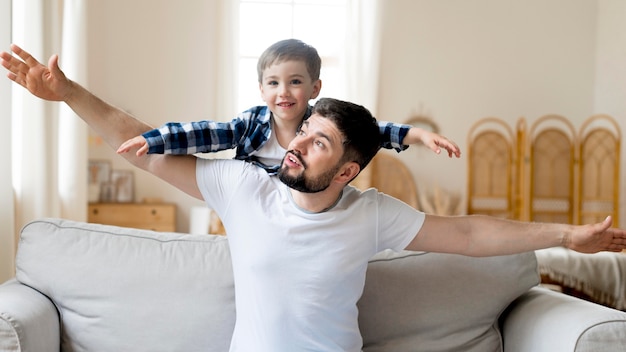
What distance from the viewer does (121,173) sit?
5988mm

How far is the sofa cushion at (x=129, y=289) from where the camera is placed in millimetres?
2168

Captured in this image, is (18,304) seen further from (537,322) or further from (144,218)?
(144,218)

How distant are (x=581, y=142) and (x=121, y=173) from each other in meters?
3.82

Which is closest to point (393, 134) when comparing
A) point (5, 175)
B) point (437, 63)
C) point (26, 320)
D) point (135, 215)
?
point (26, 320)

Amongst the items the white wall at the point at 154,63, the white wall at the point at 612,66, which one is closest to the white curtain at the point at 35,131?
the white wall at the point at 154,63

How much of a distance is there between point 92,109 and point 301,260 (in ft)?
2.20

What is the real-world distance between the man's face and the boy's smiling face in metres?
0.28

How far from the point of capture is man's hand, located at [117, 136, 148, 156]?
1.86m

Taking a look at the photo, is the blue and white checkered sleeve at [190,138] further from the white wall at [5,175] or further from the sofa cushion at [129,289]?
the white wall at [5,175]

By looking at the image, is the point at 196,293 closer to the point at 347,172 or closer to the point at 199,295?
the point at 199,295

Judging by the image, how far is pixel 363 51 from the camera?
249 inches

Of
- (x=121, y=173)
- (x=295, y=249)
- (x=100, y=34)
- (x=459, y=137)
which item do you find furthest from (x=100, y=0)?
(x=295, y=249)

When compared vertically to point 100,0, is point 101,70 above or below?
below

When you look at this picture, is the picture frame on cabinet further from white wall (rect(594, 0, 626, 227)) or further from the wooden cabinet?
white wall (rect(594, 0, 626, 227))
